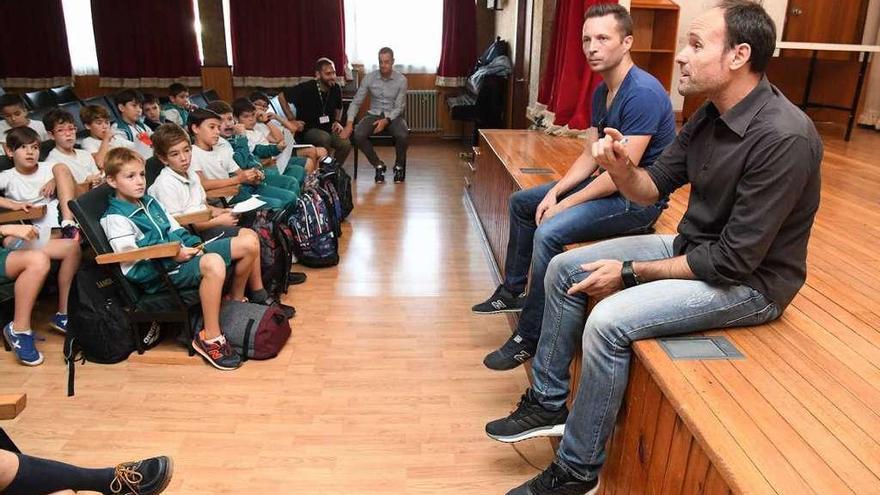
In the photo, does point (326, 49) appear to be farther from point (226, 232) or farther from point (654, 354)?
point (654, 354)

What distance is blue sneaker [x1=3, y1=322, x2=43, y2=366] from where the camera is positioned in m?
2.50

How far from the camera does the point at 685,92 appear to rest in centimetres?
151

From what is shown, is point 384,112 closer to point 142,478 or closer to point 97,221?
point 97,221

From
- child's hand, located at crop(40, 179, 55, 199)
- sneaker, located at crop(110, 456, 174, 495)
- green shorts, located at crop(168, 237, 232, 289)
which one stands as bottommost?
sneaker, located at crop(110, 456, 174, 495)

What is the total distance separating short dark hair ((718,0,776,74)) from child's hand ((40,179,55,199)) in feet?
9.33

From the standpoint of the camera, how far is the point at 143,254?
7.64ft

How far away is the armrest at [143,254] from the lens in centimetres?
231

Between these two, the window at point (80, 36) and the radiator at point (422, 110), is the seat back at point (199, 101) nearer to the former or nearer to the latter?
the radiator at point (422, 110)

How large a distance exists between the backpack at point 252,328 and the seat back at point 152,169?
0.68 metres

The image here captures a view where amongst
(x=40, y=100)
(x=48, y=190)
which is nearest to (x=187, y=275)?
(x=48, y=190)

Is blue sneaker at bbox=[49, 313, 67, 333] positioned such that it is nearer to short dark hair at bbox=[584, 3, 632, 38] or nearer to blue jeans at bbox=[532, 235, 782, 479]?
blue jeans at bbox=[532, 235, 782, 479]

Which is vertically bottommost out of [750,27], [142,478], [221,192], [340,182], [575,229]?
[142,478]

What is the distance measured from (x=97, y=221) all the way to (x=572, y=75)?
3012 mm

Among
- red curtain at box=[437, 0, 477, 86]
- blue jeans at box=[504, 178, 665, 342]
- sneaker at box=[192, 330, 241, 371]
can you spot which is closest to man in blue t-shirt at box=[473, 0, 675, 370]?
blue jeans at box=[504, 178, 665, 342]
